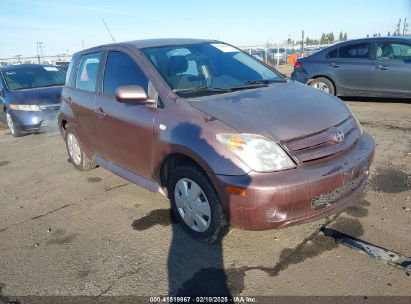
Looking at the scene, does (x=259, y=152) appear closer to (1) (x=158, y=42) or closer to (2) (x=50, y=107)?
(1) (x=158, y=42)

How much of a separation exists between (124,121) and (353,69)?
6.67m

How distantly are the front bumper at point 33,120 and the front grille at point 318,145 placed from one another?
669 cm

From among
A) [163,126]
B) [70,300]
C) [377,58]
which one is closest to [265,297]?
[70,300]

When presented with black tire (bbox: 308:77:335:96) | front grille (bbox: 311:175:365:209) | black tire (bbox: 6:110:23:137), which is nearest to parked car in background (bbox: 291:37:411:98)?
black tire (bbox: 308:77:335:96)

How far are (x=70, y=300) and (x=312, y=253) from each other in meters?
1.87

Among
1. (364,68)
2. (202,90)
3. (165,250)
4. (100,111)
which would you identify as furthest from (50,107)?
(364,68)

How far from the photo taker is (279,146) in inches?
109

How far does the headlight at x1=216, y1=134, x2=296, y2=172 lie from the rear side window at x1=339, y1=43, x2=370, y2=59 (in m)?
7.00

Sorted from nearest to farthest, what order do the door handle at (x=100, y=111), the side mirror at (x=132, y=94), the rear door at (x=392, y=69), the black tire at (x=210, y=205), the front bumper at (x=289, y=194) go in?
the front bumper at (x=289, y=194)
the black tire at (x=210, y=205)
the side mirror at (x=132, y=94)
the door handle at (x=100, y=111)
the rear door at (x=392, y=69)

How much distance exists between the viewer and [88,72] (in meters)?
4.78

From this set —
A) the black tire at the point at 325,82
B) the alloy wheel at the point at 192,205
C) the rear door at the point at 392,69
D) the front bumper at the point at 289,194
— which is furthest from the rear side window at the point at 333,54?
the alloy wheel at the point at 192,205

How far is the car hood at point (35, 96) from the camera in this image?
8.11 metres

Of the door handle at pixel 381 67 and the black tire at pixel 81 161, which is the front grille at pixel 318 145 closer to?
the black tire at pixel 81 161

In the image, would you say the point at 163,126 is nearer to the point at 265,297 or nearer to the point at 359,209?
the point at 265,297
